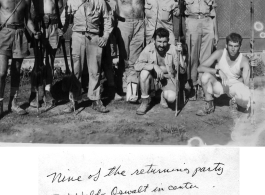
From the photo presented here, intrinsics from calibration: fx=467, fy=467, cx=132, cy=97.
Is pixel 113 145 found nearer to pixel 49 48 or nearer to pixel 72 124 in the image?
pixel 72 124

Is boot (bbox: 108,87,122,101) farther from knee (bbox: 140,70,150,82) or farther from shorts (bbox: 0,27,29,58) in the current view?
shorts (bbox: 0,27,29,58)

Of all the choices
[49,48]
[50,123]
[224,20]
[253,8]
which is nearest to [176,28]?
[224,20]

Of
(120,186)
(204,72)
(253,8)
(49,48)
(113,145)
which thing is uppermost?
(253,8)

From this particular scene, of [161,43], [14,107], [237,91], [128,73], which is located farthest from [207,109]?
[14,107]

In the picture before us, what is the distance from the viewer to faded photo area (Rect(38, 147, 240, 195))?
18.3ft

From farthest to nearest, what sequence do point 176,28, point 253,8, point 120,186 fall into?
point 176,28 < point 253,8 < point 120,186

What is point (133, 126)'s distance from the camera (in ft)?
19.0

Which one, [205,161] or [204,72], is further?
[204,72]

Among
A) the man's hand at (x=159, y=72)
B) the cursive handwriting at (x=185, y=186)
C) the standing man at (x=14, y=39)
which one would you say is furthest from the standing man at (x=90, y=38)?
the cursive handwriting at (x=185, y=186)

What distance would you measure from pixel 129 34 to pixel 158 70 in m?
0.75

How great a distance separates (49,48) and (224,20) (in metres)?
2.38

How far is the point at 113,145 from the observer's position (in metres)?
5.65

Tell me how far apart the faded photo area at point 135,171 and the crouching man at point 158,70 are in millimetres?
687

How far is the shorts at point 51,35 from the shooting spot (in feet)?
19.7
